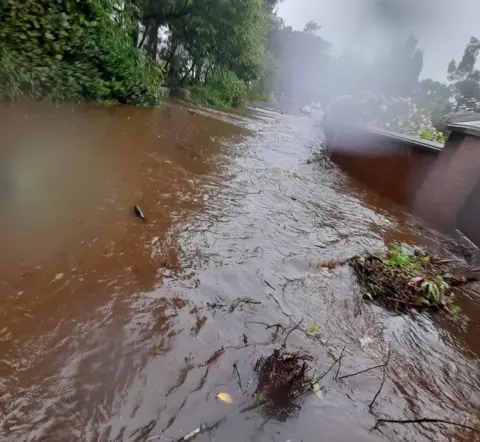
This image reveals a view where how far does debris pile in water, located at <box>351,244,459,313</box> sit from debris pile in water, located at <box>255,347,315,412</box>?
1.45 metres

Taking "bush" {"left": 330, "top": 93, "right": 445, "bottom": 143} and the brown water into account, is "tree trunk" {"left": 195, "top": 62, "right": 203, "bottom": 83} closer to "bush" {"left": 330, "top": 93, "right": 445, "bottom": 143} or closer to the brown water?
"bush" {"left": 330, "top": 93, "right": 445, "bottom": 143}

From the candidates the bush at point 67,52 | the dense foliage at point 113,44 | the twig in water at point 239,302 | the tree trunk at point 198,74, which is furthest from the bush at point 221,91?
the twig in water at point 239,302

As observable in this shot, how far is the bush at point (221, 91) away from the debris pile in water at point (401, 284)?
16.5 metres

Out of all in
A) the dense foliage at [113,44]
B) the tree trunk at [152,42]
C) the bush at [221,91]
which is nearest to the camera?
the dense foliage at [113,44]

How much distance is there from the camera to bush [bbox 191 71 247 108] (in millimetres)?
19562

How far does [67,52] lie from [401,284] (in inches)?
358

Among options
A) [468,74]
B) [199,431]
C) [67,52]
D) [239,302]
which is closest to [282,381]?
[199,431]

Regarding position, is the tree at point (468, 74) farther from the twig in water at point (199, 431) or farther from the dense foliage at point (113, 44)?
the twig in water at point (199, 431)

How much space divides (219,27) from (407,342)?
1595 cm

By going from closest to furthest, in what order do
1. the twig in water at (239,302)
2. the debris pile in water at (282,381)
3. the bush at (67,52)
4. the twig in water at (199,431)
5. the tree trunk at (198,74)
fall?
the twig in water at (199,431), the debris pile in water at (282,381), the twig in water at (239,302), the bush at (67,52), the tree trunk at (198,74)

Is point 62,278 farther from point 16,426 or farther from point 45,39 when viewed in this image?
point 45,39

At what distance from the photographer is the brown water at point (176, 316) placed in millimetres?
1760

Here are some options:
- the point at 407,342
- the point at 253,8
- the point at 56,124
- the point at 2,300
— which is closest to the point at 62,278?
the point at 2,300

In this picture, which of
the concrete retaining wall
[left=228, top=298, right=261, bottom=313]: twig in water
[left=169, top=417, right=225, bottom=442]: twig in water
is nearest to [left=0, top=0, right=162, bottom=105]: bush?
[left=228, top=298, right=261, bottom=313]: twig in water
